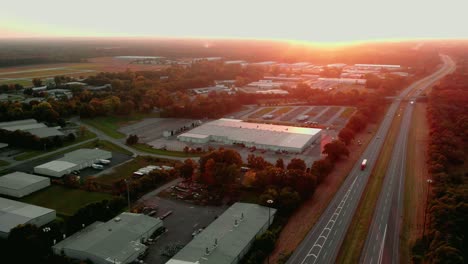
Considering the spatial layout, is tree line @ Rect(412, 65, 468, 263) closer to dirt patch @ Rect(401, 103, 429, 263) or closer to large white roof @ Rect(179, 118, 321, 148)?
dirt patch @ Rect(401, 103, 429, 263)

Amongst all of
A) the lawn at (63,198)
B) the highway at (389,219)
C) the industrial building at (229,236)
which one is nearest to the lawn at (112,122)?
the lawn at (63,198)

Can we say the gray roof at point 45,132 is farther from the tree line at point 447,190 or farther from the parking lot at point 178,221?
the tree line at point 447,190

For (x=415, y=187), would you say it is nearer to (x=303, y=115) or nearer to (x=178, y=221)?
(x=178, y=221)

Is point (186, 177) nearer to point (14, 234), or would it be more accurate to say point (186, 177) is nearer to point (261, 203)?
point (261, 203)

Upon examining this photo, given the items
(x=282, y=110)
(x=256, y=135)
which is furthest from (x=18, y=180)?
(x=282, y=110)

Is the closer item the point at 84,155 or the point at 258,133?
the point at 84,155

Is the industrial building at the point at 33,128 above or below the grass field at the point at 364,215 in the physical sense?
above
